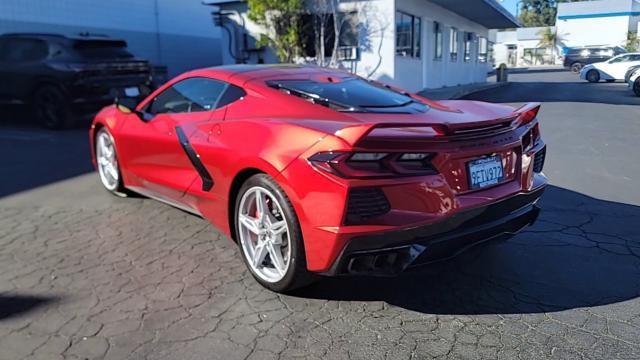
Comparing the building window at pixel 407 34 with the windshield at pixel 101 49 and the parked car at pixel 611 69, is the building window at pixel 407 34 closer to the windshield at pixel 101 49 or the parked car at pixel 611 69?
the windshield at pixel 101 49

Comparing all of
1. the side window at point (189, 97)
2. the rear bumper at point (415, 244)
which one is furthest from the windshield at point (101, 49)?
the rear bumper at point (415, 244)

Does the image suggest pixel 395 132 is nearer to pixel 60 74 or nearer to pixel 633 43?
pixel 60 74

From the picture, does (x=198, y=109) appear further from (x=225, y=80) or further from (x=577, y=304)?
(x=577, y=304)

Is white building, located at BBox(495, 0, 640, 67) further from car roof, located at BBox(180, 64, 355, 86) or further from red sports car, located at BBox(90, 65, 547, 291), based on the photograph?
red sports car, located at BBox(90, 65, 547, 291)

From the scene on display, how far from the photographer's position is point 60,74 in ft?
32.9

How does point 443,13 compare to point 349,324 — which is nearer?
point 349,324

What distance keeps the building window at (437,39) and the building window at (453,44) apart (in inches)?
68.2

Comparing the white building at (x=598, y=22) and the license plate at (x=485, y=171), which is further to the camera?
the white building at (x=598, y=22)

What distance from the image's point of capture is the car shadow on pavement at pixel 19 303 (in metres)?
3.14

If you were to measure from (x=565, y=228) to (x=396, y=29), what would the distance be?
12.4 metres

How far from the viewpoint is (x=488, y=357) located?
263 cm

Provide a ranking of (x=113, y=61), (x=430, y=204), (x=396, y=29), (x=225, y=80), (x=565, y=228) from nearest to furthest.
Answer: (x=430, y=204) → (x=225, y=80) → (x=565, y=228) → (x=113, y=61) → (x=396, y=29)

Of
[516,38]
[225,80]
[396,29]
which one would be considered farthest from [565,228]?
[516,38]

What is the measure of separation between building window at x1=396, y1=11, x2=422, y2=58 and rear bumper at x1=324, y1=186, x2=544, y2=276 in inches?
543
